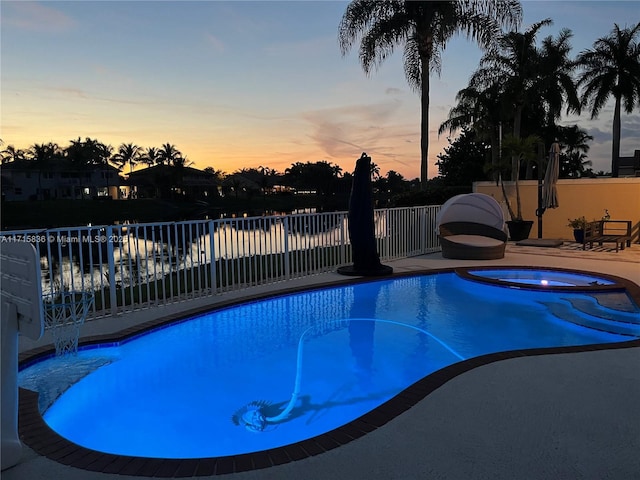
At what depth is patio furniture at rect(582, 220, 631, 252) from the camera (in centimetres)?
1099

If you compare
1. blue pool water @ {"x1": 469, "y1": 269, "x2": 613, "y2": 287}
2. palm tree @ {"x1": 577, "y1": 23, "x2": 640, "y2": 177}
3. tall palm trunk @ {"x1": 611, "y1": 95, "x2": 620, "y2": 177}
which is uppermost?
palm tree @ {"x1": 577, "y1": 23, "x2": 640, "y2": 177}

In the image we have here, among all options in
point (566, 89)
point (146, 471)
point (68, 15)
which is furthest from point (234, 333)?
point (566, 89)

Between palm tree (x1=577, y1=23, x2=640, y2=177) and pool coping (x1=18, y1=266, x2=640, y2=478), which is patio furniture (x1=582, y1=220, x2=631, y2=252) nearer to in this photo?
pool coping (x1=18, y1=266, x2=640, y2=478)

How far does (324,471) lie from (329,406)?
1414 mm

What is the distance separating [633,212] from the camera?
40.0 ft

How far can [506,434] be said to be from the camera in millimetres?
2549

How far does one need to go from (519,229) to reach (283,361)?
11039mm

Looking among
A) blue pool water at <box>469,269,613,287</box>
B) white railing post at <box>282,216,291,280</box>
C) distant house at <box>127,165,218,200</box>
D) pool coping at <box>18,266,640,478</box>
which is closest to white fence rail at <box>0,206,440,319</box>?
white railing post at <box>282,216,291,280</box>

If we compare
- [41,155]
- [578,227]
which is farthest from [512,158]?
[41,155]

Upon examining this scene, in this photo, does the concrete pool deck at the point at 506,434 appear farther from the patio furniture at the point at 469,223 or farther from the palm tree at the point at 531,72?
the palm tree at the point at 531,72

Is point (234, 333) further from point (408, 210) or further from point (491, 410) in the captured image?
point (408, 210)

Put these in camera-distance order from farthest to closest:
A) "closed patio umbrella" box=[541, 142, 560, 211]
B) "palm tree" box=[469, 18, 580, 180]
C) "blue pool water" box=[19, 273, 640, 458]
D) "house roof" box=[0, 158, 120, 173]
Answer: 1. "house roof" box=[0, 158, 120, 173]
2. "palm tree" box=[469, 18, 580, 180]
3. "closed patio umbrella" box=[541, 142, 560, 211]
4. "blue pool water" box=[19, 273, 640, 458]

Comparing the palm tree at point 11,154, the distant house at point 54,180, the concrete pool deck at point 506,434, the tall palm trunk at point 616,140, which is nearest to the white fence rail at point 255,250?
the concrete pool deck at point 506,434

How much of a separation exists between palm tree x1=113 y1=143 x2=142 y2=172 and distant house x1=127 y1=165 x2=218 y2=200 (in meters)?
6.03
